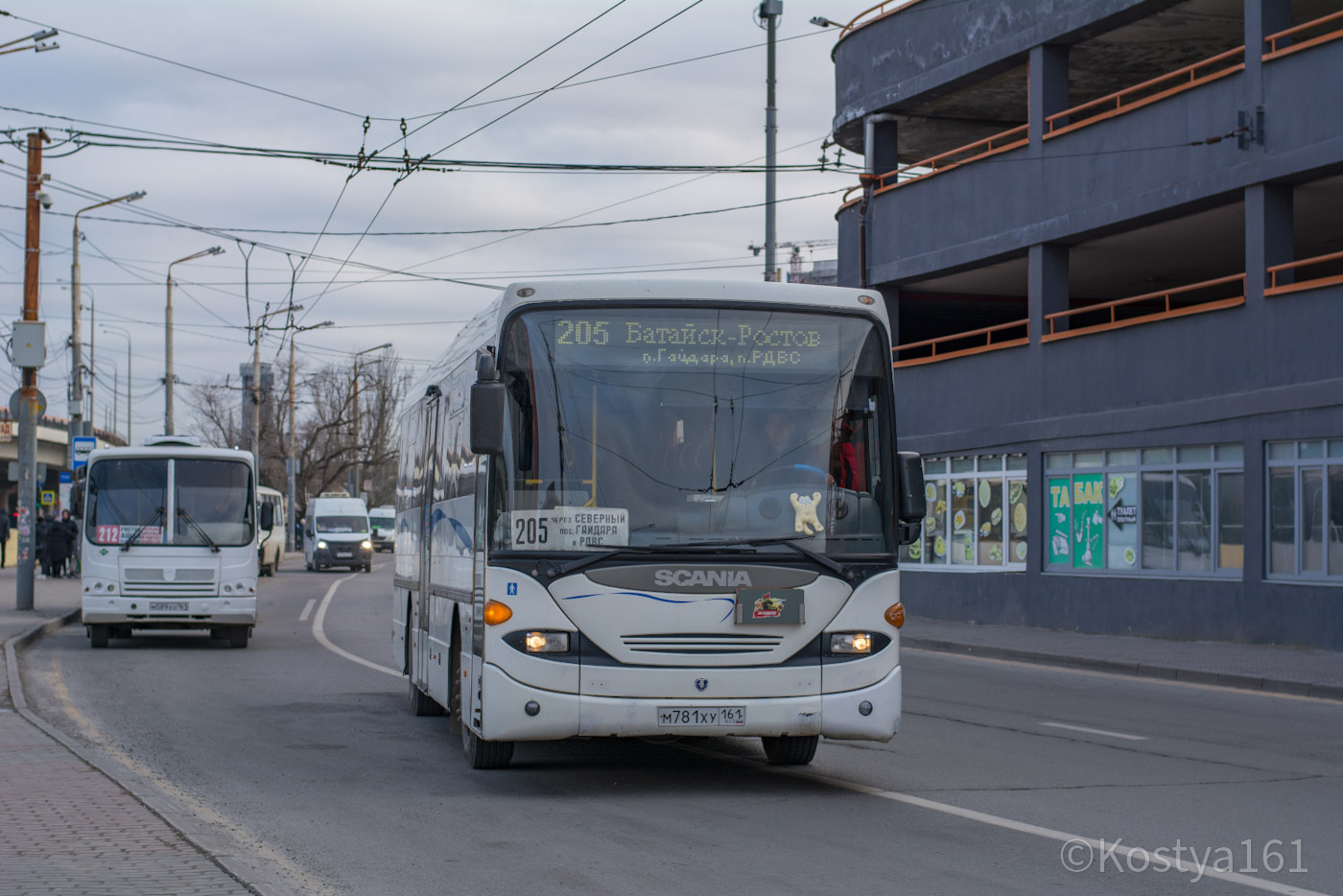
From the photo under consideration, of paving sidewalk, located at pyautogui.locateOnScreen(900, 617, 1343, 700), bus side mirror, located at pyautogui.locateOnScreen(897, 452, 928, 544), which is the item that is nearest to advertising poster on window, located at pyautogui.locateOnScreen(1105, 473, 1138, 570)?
paving sidewalk, located at pyautogui.locateOnScreen(900, 617, 1343, 700)

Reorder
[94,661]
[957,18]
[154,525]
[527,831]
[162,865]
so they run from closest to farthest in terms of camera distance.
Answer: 1. [162,865]
2. [527,831]
3. [94,661]
4. [154,525]
5. [957,18]

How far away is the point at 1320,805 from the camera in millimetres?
8781

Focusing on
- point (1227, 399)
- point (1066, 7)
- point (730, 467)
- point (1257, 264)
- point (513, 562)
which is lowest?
point (513, 562)

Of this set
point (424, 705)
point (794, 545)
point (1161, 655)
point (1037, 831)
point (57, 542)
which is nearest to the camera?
point (1037, 831)

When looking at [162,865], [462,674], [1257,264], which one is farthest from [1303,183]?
[162,865]

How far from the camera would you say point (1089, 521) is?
24500mm

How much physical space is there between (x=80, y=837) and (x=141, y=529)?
45.0 ft

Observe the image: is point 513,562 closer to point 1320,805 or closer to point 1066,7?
point 1320,805

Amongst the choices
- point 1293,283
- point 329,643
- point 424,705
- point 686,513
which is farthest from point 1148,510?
point 686,513

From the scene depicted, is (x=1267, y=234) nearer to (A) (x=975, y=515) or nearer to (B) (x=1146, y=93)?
(B) (x=1146, y=93)

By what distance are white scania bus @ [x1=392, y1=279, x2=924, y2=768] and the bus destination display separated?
0.04 feet

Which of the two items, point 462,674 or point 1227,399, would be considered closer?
point 462,674

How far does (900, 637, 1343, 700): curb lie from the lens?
1552cm

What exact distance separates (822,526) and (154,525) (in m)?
13.7
